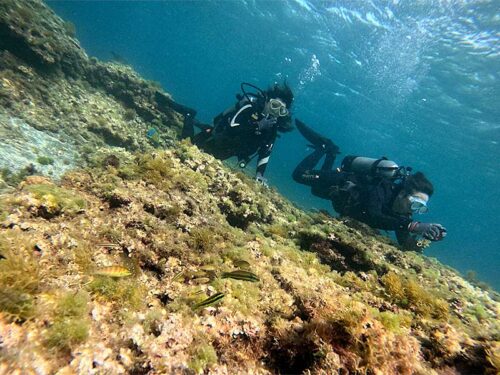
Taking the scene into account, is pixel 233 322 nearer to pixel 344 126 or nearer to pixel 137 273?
pixel 137 273

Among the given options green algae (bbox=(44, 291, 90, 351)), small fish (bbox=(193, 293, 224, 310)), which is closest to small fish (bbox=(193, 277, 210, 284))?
small fish (bbox=(193, 293, 224, 310))

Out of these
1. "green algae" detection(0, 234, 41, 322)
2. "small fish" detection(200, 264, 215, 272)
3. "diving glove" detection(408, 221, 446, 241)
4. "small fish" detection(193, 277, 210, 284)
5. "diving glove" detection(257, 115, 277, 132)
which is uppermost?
"diving glove" detection(257, 115, 277, 132)

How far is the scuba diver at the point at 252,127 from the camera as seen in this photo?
9.26 m

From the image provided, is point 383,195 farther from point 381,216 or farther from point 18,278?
point 18,278

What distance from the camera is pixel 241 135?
9.49 metres

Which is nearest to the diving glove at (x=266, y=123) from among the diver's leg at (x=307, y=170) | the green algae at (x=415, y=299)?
the diver's leg at (x=307, y=170)

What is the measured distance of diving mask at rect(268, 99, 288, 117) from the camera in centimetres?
930

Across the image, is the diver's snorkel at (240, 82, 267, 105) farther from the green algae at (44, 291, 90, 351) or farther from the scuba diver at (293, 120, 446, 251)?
the green algae at (44, 291, 90, 351)

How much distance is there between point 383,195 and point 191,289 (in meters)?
7.17

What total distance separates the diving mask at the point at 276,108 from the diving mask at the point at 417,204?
15.3 feet

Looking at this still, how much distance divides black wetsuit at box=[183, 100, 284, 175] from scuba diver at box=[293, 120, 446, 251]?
262 centimetres

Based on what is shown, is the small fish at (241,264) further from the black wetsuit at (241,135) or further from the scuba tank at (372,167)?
the scuba tank at (372,167)

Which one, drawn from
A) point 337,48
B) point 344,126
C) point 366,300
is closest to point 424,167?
point 344,126

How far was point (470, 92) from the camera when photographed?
23469mm
